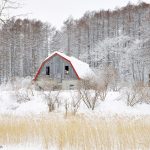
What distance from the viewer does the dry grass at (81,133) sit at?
743 cm

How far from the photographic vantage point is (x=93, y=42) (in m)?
51.5

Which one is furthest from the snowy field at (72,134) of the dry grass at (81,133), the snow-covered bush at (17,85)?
the snow-covered bush at (17,85)

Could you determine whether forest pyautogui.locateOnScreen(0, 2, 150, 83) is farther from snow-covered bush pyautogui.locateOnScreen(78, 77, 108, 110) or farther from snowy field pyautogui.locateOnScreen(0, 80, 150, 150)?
snowy field pyautogui.locateOnScreen(0, 80, 150, 150)

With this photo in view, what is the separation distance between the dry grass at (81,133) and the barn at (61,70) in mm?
24505

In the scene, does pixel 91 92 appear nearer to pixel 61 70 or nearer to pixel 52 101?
pixel 52 101

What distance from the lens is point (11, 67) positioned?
49.2m

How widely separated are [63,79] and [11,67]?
17.2 metres

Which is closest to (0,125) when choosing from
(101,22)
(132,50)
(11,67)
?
(132,50)

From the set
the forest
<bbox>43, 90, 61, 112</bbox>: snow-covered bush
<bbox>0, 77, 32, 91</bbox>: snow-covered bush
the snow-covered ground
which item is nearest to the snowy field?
<bbox>43, 90, 61, 112</bbox>: snow-covered bush

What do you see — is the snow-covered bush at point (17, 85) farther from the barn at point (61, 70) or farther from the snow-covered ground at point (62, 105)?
the barn at point (61, 70)

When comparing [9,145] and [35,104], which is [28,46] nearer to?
[35,104]

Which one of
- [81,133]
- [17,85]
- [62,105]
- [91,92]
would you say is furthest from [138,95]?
[81,133]

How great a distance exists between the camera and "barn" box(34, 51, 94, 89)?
3384 cm

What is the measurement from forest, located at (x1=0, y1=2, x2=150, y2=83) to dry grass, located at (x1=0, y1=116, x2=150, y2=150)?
108 feet
